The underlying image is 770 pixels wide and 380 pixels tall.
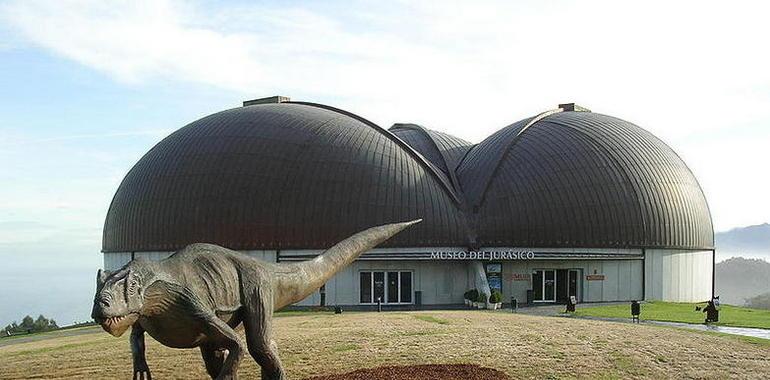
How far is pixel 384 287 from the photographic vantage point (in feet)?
163

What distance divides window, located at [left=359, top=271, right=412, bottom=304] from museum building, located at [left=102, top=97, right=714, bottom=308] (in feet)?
0.30

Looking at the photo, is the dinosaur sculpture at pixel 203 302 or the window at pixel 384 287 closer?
the dinosaur sculpture at pixel 203 302

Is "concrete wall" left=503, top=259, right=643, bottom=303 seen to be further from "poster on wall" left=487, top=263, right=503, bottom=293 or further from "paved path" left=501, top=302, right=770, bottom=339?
"paved path" left=501, top=302, right=770, bottom=339

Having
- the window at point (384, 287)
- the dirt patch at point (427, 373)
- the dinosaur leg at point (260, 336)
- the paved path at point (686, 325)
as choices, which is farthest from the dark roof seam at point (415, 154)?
the dinosaur leg at point (260, 336)

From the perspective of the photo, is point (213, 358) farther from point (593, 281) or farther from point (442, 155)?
point (442, 155)

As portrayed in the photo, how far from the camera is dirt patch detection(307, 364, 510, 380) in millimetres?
18844

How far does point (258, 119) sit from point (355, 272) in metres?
14.6

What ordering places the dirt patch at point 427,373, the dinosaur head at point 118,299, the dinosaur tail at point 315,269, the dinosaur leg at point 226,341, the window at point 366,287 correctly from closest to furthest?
the dinosaur head at point 118,299, the dinosaur leg at point 226,341, the dinosaur tail at point 315,269, the dirt patch at point 427,373, the window at point 366,287

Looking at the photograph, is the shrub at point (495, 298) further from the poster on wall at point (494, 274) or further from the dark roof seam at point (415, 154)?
the dark roof seam at point (415, 154)

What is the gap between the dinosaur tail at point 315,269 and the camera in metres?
15.0

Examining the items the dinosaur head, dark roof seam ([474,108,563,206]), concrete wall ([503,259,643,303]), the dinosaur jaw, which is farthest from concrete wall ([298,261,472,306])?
the dinosaur jaw

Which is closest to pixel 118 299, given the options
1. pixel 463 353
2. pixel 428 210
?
pixel 463 353

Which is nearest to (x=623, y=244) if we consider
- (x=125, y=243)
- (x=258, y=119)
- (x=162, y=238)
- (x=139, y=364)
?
(x=258, y=119)

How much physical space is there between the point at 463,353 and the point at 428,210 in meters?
27.8
